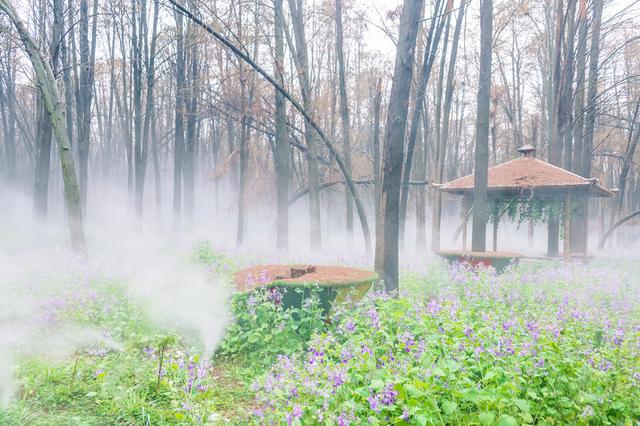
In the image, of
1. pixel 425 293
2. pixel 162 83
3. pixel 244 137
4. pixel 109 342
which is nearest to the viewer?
pixel 109 342

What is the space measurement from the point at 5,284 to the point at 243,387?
19.9ft

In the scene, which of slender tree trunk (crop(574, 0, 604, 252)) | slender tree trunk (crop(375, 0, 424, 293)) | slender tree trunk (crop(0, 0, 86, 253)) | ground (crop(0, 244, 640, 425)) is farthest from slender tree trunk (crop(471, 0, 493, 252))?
slender tree trunk (crop(0, 0, 86, 253))

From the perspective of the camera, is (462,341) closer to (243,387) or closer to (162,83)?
(243,387)

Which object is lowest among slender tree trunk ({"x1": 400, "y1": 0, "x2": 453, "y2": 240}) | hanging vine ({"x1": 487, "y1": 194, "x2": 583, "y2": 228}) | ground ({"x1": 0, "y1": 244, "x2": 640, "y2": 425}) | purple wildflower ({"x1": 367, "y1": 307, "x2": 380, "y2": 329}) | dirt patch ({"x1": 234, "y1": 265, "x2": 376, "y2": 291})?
ground ({"x1": 0, "y1": 244, "x2": 640, "y2": 425})

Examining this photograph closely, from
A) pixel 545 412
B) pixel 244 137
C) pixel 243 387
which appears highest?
pixel 244 137

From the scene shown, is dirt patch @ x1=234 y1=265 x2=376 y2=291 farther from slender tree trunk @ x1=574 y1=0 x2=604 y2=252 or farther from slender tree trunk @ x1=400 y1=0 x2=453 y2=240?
slender tree trunk @ x1=574 y1=0 x2=604 y2=252

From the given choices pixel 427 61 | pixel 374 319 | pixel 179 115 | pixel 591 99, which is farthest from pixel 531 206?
pixel 179 115

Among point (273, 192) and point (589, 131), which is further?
point (273, 192)

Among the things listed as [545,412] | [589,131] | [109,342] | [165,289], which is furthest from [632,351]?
[589,131]

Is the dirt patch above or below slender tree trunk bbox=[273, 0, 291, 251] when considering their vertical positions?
below

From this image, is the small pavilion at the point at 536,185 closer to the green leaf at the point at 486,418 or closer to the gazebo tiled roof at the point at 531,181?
the gazebo tiled roof at the point at 531,181

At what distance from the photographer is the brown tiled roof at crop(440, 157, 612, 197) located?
48.4ft

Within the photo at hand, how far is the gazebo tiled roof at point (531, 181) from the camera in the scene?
14781 mm

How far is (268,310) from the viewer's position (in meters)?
5.88
